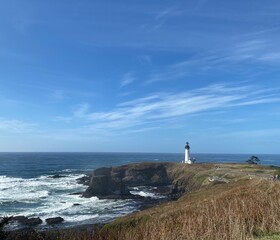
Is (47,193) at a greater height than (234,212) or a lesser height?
lesser

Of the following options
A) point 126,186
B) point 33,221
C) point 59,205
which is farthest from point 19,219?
point 126,186

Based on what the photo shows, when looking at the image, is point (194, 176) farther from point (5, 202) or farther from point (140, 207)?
point (5, 202)

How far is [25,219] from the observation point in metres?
38.1

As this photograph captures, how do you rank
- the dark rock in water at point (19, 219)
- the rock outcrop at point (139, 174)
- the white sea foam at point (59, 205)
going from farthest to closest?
1. the rock outcrop at point (139, 174)
2. the white sea foam at point (59, 205)
3. the dark rock in water at point (19, 219)

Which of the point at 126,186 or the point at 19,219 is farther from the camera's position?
the point at 126,186

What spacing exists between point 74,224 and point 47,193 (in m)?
26.2

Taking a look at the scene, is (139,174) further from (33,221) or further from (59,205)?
(33,221)

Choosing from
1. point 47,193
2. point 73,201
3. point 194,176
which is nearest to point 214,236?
point 73,201

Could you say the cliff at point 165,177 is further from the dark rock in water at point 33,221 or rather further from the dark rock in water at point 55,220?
the dark rock in water at point 33,221

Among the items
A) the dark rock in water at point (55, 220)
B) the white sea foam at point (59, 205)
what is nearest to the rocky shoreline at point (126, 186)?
the dark rock in water at point (55, 220)

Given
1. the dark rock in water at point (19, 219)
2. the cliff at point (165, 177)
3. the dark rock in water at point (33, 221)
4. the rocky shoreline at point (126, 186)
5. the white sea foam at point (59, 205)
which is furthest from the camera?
the cliff at point (165, 177)

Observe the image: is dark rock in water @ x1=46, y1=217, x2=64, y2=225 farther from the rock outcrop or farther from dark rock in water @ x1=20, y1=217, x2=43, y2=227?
the rock outcrop

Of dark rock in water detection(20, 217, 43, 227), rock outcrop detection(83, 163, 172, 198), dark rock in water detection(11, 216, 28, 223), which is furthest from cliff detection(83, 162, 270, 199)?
dark rock in water detection(20, 217, 43, 227)

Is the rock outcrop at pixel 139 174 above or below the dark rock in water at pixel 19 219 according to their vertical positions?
above
